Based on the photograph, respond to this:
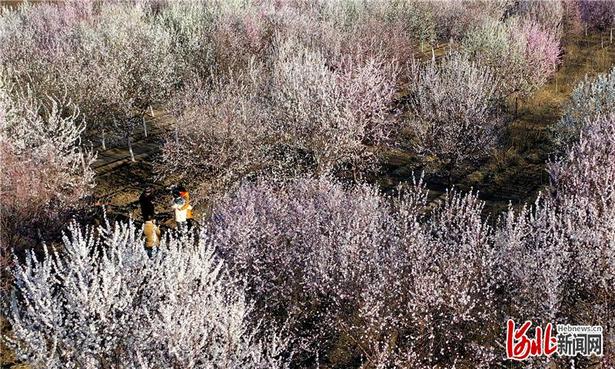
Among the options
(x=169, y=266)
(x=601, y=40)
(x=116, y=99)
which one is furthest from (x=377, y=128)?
(x=601, y=40)

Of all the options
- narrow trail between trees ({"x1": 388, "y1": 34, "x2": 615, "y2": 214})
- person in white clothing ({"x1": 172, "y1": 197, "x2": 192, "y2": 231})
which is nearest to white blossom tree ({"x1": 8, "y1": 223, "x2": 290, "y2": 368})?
person in white clothing ({"x1": 172, "y1": 197, "x2": 192, "y2": 231})

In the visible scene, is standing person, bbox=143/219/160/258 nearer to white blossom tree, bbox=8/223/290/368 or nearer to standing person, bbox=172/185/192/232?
standing person, bbox=172/185/192/232

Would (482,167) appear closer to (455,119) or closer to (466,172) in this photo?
(466,172)

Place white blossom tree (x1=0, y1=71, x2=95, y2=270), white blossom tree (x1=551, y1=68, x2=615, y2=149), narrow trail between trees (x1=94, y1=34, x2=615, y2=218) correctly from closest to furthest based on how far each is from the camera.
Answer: white blossom tree (x1=0, y1=71, x2=95, y2=270) < white blossom tree (x1=551, y1=68, x2=615, y2=149) < narrow trail between trees (x1=94, y1=34, x2=615, y2=218)

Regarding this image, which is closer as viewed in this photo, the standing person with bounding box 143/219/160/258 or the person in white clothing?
the standing person with bounding box 143/219/160/258

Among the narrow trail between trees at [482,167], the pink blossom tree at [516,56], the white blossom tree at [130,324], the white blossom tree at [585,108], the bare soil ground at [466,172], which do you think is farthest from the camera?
the pink blossom tree at [516,56]

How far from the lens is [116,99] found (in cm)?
2122

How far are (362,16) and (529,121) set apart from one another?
45.9 ft

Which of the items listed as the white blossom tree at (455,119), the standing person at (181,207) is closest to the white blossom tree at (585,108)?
the white blossom tree at (455,119)

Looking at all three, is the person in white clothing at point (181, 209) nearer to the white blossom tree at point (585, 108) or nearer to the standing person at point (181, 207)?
the standing person at point (181, 207)

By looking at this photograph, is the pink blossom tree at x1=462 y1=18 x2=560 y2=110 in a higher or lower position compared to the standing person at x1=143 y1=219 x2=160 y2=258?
higher

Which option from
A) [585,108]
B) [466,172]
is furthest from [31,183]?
[585,108]

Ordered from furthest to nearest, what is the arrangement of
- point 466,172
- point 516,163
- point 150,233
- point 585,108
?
point 516,163 → point 466,172 → point 585,108 → point 150,233

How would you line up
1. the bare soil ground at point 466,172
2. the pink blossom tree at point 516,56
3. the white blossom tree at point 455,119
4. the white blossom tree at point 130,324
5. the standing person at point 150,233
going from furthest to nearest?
1. the pink blossom tree at point 516,56
2. the bare soil ground at point 466,172
3. the white blossom tree at point 455,119
4. the standing person at point 150,233
5. the white blossom tree at point 130,324
